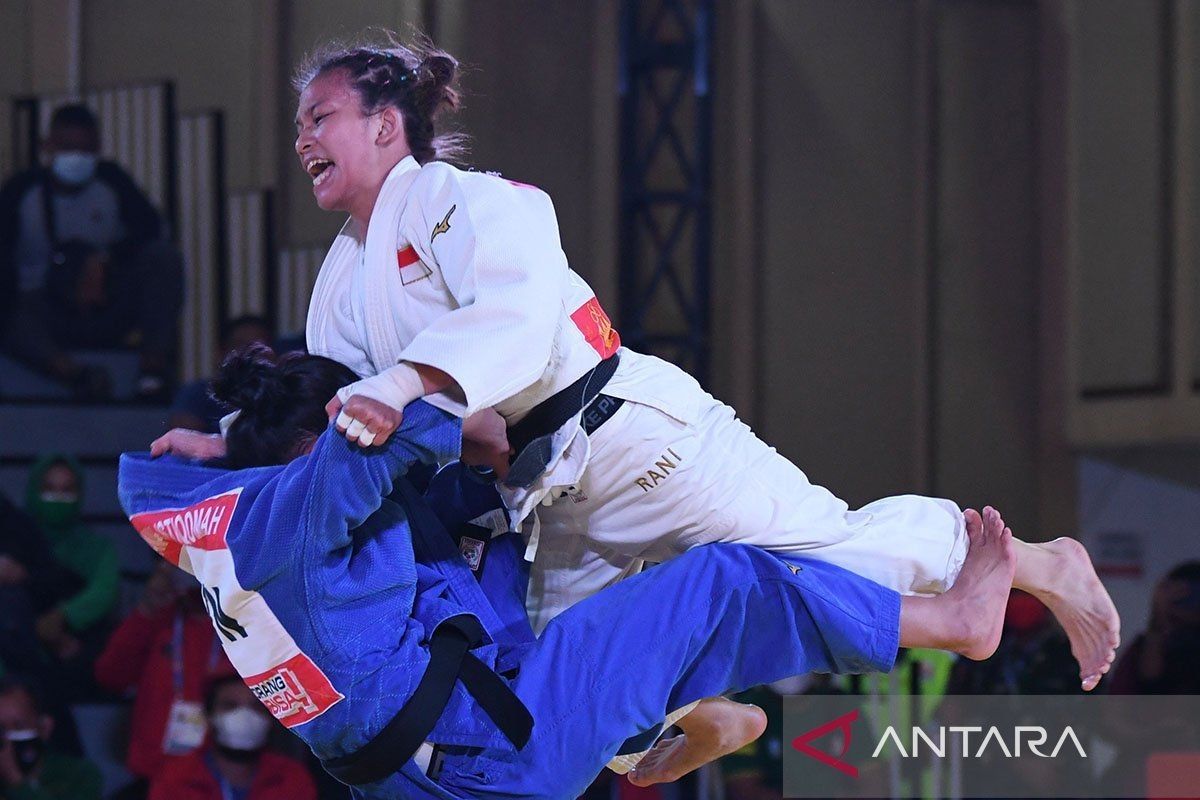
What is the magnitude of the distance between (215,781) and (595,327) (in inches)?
89.9

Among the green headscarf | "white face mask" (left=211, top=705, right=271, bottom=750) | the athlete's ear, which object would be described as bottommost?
"white face mask" (left=211, top=705, right=271, bottom=750)

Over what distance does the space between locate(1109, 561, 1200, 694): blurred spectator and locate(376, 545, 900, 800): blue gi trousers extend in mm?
2554

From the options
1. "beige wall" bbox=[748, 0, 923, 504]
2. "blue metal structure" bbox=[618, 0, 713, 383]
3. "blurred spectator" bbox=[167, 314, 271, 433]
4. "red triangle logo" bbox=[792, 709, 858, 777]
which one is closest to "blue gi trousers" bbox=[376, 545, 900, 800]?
"blurred spectator" bbox=[167, 314, 271, 433]

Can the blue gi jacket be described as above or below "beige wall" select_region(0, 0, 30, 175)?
below

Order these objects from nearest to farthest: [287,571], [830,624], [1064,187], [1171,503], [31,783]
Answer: [287,571]
[830,624]
[31,783]
[1171,503]
[1064,187]

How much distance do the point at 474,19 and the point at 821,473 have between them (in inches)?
98.0

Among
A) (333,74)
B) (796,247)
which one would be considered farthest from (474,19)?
(333,74)

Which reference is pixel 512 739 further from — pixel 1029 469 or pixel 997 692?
pixel 1029 469

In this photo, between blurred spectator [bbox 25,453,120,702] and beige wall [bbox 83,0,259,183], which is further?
beige wall [bbox 83,0,259,183]

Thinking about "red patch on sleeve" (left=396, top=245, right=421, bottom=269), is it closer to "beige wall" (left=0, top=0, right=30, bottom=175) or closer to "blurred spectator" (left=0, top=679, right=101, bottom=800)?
"blurred spectator" (left=0, top=679, right=101, bottom=800)

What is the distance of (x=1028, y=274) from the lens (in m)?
6.98

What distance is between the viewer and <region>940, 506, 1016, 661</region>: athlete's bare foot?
2.42 meters

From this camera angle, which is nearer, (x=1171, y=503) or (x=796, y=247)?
(x=1171, y=503)

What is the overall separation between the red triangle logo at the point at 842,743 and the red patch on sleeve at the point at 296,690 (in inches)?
98.5
